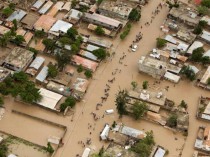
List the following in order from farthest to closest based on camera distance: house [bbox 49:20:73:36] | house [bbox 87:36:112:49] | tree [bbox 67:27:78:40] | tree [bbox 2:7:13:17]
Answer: tree [bbox 2:7:13:17] → house [bbox 49:20:73:36] → house [bbox 87:36:112:49] → tree [bbox 67:27:78:40]

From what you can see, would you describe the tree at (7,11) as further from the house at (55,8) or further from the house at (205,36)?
the house at (205,36)

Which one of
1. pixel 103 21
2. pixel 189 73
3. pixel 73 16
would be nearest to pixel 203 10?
pixel 189 73

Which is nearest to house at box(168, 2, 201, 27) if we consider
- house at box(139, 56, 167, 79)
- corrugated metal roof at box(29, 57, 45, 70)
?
house at box(139, 56, 167, 79)

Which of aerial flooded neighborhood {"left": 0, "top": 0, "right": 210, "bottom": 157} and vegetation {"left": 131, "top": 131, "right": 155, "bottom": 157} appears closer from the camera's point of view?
vegetation {"left": 131, "top": 131, "right": 155, "bottom": 157}

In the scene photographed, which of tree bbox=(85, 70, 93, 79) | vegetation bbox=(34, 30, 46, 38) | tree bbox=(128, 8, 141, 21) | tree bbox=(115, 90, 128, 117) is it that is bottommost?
tree bbox=(115, 90, 128, 117)

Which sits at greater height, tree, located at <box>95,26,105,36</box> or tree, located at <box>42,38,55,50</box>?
tree, located at <box>95,26,105,36</box>

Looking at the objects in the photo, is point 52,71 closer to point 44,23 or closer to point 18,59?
point 18,59

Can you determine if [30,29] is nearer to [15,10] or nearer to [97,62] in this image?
[15,10]

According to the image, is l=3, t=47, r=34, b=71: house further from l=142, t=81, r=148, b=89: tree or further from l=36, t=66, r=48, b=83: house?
l=142, t=81, r=148, b=89: tree

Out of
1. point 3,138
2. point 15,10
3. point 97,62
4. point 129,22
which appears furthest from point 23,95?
point 129,22
